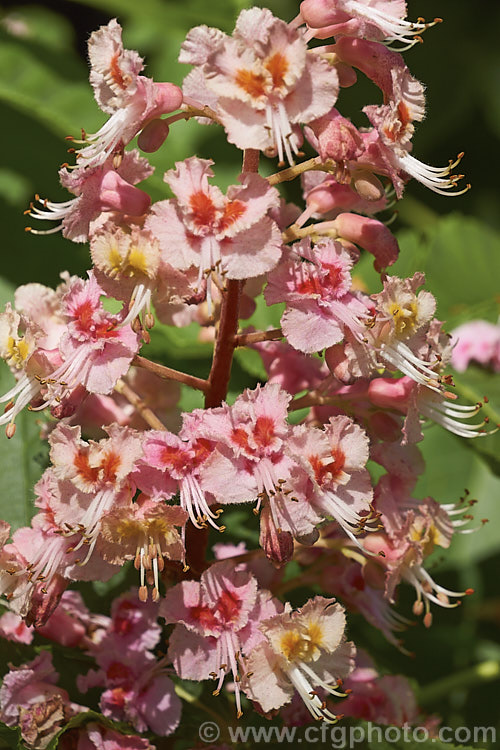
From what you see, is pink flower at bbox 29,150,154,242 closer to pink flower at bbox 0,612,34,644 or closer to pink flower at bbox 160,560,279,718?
pink flower at bbox 160,560,279,718

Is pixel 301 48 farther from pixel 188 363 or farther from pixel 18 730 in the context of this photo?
pixel 18 730

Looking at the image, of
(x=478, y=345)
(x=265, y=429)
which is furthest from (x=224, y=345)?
(x=478, y=345)

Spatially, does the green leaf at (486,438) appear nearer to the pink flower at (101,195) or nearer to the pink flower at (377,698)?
the pink flower at (377,698)

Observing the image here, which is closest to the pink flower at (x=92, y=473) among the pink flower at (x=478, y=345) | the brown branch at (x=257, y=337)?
the brown branch at (x=257, y=337)

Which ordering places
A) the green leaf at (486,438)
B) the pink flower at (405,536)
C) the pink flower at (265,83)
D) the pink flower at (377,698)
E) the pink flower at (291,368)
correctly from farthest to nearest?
the green leaf at (486,438) < the pink flower at (377,698) < the pink flower at (291,368) < the pink flower at (405,536) < the pink flower at (265,83)

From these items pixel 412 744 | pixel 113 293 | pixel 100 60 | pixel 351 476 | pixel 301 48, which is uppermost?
pixel 301 48

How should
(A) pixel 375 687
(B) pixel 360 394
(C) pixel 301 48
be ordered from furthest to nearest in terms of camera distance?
1. (A) pixel 375 687
2. (B) pixel 360 394
3. (C) pixel 301 48

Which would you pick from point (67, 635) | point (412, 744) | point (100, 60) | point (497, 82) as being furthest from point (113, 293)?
point (497, 82)
